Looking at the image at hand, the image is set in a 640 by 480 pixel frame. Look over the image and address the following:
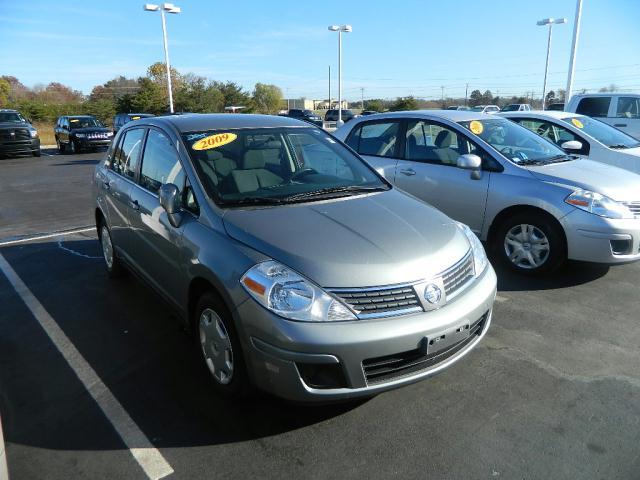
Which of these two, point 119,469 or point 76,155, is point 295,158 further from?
point 76,155

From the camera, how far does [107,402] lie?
3.01m

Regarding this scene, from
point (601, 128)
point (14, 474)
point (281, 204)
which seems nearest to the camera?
point (14, 474)

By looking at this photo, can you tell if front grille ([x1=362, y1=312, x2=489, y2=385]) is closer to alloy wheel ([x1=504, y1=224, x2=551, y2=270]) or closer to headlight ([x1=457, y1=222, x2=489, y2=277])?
headlight ([x1=457, y1=222, x2=489, y2=277])

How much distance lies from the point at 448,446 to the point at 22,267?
5126mm

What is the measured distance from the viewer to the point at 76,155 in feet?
69.7

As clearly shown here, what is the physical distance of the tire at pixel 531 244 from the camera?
4754mm

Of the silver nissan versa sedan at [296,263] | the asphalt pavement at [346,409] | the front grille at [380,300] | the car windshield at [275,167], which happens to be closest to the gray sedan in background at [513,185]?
the asphalt pavement at [346,409]

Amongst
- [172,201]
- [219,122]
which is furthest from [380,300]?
[219,122]

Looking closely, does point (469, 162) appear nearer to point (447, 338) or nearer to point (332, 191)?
point (332, 191)

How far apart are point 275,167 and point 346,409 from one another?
1811 mm

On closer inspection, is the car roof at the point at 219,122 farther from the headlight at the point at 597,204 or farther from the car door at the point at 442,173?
the headlight at the point at 597,204

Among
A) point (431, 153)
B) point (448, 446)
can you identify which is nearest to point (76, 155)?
point (431, 153)

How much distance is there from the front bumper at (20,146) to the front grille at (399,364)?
2105 cm

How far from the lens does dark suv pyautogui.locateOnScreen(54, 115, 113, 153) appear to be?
2109cm
